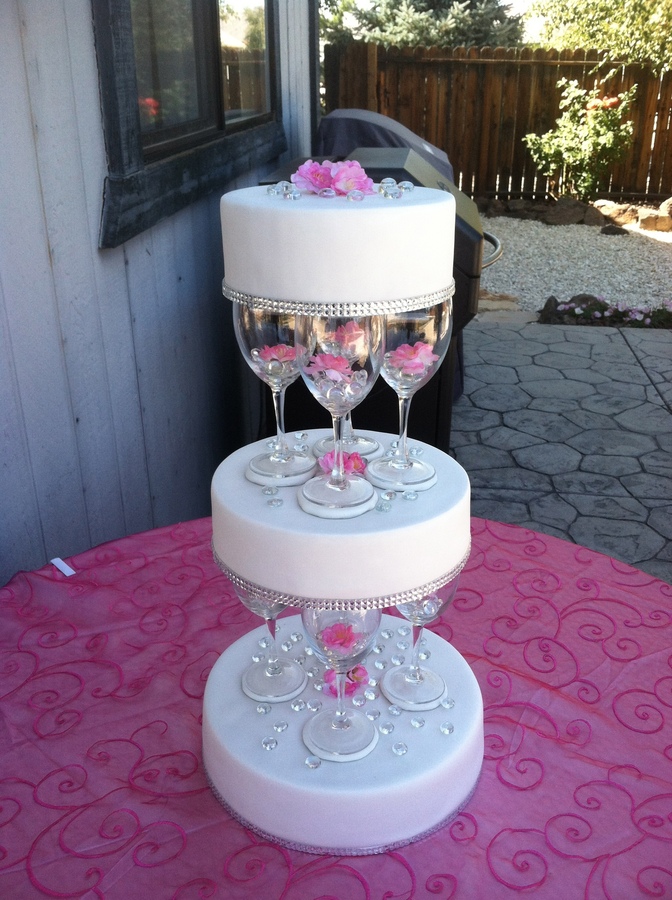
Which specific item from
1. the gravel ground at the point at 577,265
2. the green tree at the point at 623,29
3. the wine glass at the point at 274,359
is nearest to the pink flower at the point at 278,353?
the wine glass at the point at 274,359

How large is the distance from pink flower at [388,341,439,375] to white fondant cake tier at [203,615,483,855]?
48cm

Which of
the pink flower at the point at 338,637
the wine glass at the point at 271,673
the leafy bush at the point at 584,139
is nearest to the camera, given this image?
the pink flower at the point at 338,637

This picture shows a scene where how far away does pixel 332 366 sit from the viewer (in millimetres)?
1049

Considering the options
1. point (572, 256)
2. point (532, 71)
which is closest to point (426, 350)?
point (572, 256)

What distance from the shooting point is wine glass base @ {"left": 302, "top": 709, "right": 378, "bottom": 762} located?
1035 millimetres

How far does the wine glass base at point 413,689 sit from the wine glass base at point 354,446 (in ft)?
1.14

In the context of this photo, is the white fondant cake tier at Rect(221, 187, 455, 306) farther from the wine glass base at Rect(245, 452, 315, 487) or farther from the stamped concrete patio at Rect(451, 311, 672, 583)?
the stamped concrete patio at Rect(451, 311, 672, 583)

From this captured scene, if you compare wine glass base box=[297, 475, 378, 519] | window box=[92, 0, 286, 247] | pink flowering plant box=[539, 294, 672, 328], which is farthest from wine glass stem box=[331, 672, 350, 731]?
pink flowering plant box=[539, 294, 672, 328]

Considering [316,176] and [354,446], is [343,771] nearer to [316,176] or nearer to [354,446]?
[354,446]

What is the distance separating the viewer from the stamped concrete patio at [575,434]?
3.13 meters

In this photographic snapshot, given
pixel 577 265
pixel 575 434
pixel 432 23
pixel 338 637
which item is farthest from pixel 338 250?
pixel 432 23

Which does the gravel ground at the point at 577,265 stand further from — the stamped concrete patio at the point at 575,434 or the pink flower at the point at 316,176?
the pink flower at the point at 316,176

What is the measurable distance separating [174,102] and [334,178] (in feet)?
5.22

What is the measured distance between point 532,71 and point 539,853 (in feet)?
33.7
